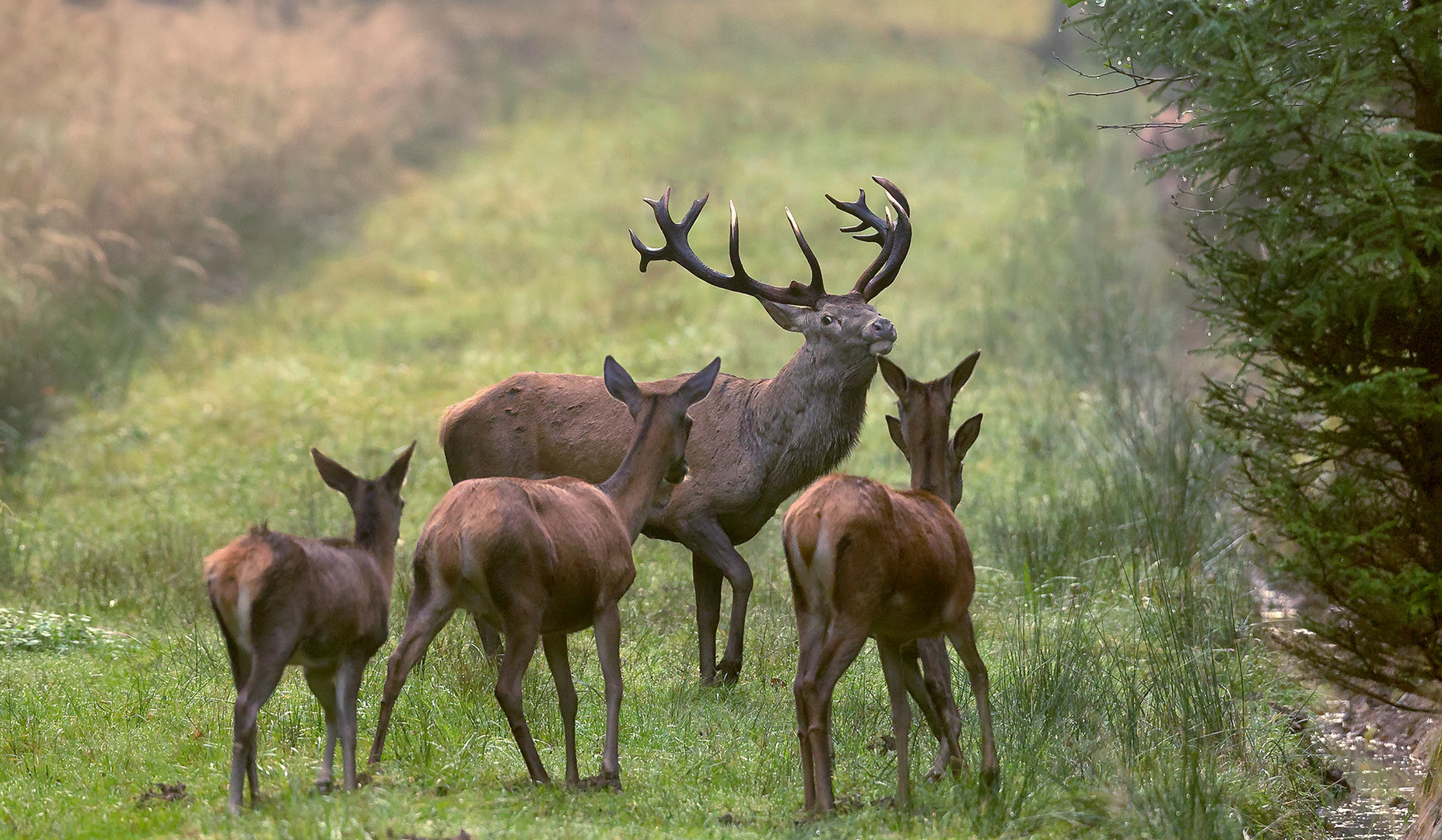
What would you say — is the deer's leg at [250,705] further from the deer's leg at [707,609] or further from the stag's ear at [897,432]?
the deer's leg at [707,609]

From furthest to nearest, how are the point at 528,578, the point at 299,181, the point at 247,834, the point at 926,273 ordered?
1. the point at 299,181
2. the point at 926,273
3. the point at 528,578
4. the point at 247,834

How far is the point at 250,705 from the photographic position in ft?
16.1

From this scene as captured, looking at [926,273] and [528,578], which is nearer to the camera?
[528,578]

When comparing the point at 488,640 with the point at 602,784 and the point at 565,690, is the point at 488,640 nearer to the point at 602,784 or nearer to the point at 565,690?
the point at 565,690

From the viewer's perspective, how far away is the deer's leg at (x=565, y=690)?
5.67 metres

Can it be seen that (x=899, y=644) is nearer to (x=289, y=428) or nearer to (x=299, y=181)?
(x=289, y=428)

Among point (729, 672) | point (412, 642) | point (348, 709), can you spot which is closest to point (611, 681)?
point (412, 642)

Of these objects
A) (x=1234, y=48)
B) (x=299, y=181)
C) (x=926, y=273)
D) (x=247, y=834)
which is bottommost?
(x=247, y=834)

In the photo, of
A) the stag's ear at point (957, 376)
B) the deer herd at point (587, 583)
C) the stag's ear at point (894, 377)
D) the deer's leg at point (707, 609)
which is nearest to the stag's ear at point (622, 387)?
the deer herd at point (587, 583)

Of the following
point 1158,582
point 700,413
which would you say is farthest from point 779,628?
point 1158,582

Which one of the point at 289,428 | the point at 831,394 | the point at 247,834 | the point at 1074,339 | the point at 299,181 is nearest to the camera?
the point at 247,834

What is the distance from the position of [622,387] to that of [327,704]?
1913 millimetres

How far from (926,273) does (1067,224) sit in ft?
7.05

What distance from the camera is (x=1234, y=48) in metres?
5.82
